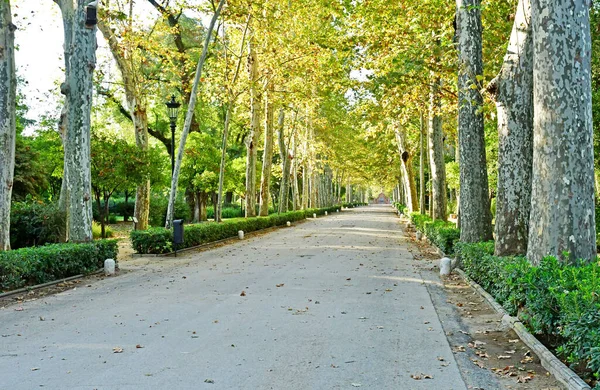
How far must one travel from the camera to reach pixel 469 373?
5.79 meters

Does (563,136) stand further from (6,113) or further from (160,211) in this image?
(160,211)

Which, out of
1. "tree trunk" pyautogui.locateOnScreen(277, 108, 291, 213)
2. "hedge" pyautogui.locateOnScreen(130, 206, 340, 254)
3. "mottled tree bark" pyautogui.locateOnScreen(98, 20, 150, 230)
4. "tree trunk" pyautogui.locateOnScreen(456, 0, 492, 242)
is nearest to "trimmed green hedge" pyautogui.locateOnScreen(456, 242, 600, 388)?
"tree trunk" pyautogui.locateOnScreen(456, 0, 492, 242)

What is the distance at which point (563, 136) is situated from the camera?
747cm

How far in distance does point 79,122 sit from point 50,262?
3667 mm

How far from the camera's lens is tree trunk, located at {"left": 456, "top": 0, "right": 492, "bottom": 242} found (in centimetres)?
1353

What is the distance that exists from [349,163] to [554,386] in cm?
6164

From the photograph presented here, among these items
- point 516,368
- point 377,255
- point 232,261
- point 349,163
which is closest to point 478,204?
point 377,255

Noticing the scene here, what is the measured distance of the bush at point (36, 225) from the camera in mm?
19625

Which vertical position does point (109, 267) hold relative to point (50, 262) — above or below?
below

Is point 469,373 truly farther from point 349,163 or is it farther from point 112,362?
point 349,163

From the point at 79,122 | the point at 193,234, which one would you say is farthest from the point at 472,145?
the point at 193,234

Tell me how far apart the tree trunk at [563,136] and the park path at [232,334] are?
6.53 ft

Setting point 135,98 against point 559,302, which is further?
point 135,98

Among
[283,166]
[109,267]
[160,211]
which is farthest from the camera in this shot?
[283,166]
